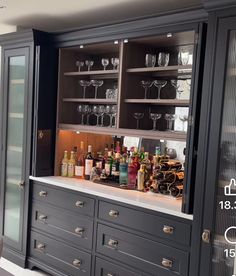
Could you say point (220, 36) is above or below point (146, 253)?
above

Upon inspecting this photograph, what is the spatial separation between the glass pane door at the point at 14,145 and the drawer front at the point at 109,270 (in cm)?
114

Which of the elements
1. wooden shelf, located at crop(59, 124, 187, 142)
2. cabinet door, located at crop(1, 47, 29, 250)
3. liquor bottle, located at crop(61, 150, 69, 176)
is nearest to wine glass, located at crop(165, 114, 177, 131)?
wooden shelf, located at crop(59, 124, 187, 142)

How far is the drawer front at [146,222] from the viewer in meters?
2.62

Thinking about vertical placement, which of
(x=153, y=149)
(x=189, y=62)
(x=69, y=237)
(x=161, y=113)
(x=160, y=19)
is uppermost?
(x=160, y=19)

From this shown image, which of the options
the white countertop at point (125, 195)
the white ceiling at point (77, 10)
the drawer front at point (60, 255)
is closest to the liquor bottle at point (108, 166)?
the white countertop at point (125, 195)

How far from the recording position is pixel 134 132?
123 inches

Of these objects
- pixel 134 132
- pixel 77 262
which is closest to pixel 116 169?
pixel 134 132

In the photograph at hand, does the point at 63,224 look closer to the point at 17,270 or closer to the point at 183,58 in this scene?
the point at 17,270

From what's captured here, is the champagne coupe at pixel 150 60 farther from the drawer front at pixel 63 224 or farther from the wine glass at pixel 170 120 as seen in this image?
the drawer front at pixel 63 224

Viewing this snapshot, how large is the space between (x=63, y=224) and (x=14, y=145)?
1.04 meters

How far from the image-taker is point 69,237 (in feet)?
11.3

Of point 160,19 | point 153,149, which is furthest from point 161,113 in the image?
point 160,19

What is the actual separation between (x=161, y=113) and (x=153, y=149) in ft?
1.10

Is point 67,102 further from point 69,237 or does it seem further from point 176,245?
point 176,245
